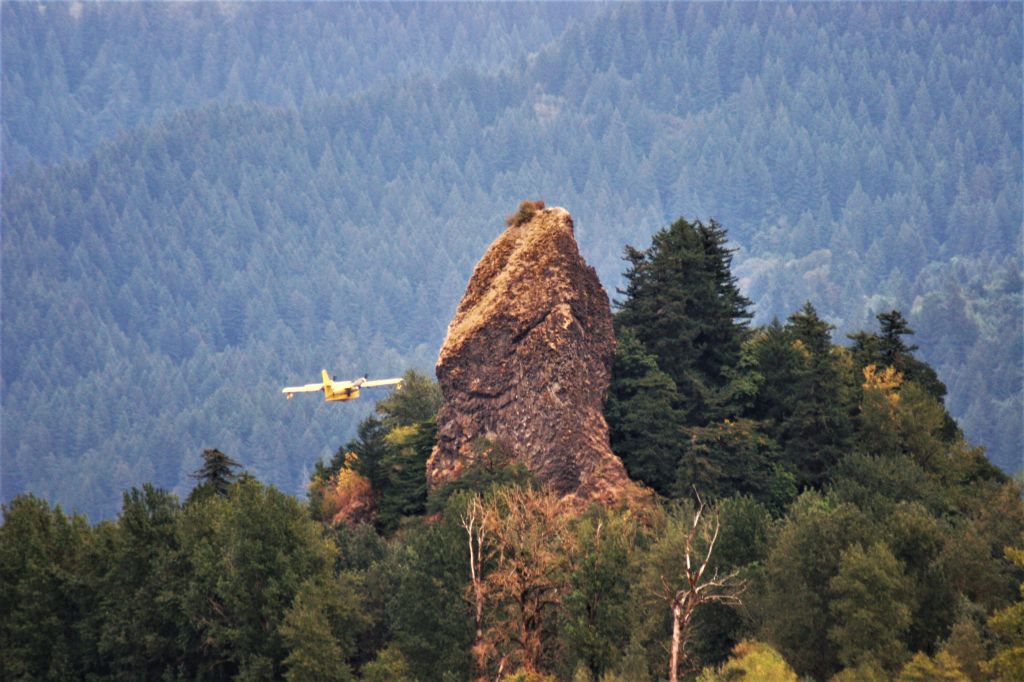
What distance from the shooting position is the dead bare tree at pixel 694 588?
60438 millimetres

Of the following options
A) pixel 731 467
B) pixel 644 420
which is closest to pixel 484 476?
pixel 644 420

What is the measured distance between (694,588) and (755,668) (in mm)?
5076

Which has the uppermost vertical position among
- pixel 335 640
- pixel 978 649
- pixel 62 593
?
pixel 62 593

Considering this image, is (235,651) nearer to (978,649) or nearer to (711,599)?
(711,599)

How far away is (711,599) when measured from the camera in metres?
65.8

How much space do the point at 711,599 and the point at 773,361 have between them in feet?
89.5

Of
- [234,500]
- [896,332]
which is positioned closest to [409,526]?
[234,500]

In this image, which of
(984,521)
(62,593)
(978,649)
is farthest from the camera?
(62,593)

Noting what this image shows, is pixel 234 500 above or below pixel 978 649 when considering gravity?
above

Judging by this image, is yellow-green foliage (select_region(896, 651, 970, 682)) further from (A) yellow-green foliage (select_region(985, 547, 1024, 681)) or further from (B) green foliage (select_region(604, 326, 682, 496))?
(B) green foliage (select_region(604, 326, 682, 496))

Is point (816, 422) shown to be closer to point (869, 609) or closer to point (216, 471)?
point (869, 609)

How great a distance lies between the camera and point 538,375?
80.4m

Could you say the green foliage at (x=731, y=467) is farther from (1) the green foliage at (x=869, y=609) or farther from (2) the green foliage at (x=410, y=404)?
(2) the green foliage at (x=410, y=404)

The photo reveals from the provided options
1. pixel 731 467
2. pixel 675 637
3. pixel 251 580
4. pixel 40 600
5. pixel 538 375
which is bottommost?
pixel 675 637
